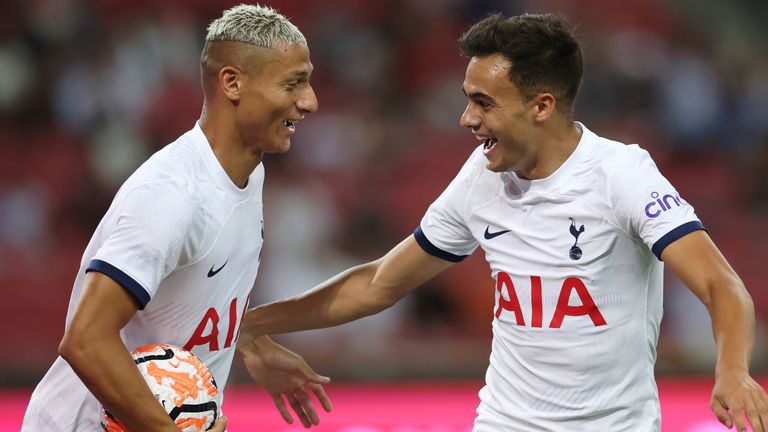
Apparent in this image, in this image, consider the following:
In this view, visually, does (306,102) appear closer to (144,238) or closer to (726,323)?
(144,238)

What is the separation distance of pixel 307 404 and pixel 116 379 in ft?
4.74

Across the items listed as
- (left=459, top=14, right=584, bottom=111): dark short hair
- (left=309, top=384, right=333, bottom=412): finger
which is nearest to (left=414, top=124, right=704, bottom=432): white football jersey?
(left=459, top=14, right=584, bottom=111): dark short hair

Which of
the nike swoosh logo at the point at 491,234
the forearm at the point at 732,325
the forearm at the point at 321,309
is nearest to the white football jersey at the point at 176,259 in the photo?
the forearm at the point at 321,309

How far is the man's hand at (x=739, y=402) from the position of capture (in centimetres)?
351

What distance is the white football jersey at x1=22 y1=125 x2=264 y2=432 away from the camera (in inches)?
145

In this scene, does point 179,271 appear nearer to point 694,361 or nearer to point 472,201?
point 472,201

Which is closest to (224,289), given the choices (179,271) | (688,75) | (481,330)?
(179,271)

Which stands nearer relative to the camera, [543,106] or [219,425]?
[219,425]

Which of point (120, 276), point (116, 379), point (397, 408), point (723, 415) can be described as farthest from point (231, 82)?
point (397, 408)

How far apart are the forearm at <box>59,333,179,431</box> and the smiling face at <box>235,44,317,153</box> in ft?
3.12

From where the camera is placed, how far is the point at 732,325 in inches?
147

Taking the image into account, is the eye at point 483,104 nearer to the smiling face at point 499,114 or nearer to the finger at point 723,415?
the smiling face at point 499,114

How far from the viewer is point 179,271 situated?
155 inches

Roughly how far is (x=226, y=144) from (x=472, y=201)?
0.95m
